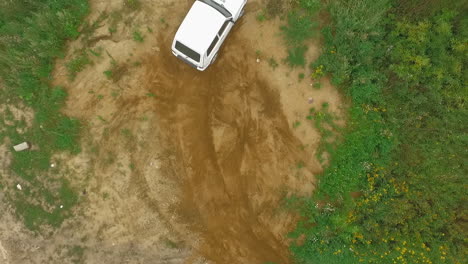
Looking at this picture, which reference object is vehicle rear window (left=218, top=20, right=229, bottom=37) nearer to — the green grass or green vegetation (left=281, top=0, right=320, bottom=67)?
green vegetation (left=281, top=0, right=320, bottom=67)

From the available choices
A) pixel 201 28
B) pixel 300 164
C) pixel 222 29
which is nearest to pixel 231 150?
pixel 300 164

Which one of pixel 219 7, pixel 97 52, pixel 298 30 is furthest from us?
pixel 97 52

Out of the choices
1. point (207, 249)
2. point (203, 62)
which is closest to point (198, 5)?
point (203, 62)

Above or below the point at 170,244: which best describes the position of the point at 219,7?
above

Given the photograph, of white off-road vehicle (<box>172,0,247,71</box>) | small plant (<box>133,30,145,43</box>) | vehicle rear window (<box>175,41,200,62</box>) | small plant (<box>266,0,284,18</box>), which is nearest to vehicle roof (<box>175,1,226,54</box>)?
white off-road vehicle (<box>172,0,247,71</box>)

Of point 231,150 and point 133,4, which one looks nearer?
point 231,150

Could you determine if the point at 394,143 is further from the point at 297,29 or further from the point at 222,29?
the point at 222,29

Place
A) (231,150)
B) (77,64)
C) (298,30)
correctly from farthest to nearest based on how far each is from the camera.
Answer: (77,64), (231,150), (298,30)
